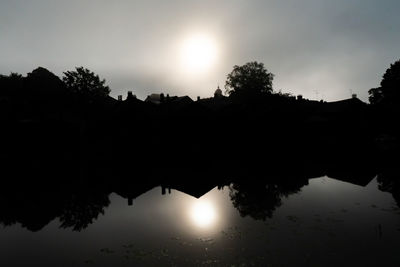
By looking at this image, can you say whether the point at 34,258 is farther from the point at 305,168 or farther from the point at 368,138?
the point at 368,138

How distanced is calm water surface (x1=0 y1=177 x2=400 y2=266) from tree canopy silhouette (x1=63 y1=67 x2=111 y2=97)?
57.4 m

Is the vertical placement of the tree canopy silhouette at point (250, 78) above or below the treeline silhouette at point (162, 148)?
above

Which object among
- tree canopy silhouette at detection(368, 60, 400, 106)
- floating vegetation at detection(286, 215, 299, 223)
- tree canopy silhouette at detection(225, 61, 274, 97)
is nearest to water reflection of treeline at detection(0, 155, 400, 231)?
floating vegetation at detection(286, 215, 299, 223)

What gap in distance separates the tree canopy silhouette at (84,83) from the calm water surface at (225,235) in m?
57.4

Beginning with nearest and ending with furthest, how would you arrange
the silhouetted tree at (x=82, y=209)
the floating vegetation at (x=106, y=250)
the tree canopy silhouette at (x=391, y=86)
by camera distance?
the floating vegetation at (x=106, y=250) → the silhouetted tree at (x=82, y=209) → the tree canopy silhouette at (x=391, y=86)

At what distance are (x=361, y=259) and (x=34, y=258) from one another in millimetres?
11028

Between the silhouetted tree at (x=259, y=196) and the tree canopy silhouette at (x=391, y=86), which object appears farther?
the tree canopy silhouette at (x=391, y=86)

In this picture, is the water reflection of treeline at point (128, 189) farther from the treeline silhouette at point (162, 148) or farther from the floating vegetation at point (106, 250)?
the floating vegetation at point (106, 250)

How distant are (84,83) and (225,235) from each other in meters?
66.7

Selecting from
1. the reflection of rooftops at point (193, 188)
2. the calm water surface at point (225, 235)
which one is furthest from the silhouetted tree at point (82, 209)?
the reflection of rooftops at point (193, 188)

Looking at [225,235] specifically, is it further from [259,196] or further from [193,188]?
[193,188]

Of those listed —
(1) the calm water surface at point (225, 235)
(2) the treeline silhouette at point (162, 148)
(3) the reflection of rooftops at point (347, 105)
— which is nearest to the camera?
(1) the calm water surface at point (225, 235)

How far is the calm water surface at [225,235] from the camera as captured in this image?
8.82 m

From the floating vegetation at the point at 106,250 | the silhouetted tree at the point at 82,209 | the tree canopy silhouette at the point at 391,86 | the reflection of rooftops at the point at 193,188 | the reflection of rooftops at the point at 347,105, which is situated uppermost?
the tree canopy silhouette at the point at 391,86
